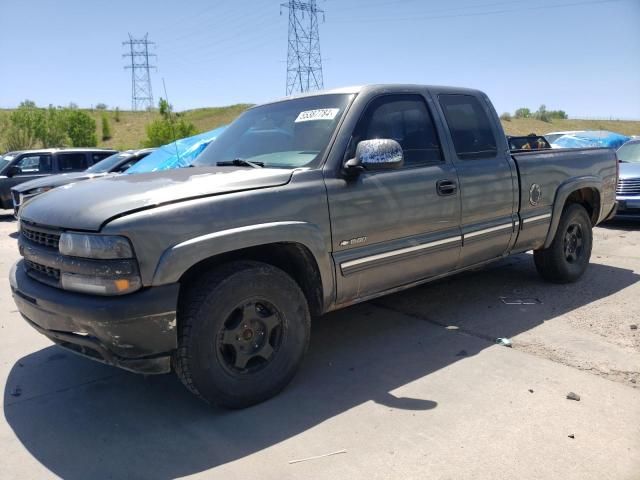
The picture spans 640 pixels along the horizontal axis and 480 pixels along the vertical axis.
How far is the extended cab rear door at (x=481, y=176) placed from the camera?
4438 mm

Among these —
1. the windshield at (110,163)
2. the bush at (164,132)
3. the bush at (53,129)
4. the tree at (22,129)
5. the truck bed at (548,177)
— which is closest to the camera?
the truck bed at (548,177)

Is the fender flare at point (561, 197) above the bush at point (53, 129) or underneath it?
underneath

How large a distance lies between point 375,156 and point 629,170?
8.50 metres

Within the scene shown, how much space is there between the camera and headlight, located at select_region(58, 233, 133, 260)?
2744 mm

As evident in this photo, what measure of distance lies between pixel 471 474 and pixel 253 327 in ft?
4.78

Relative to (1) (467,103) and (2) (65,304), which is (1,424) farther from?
(1) (467,103)

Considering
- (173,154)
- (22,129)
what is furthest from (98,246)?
(22,129)

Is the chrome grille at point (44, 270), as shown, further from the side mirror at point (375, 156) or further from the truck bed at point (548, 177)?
the truck bed at point (548, 177)

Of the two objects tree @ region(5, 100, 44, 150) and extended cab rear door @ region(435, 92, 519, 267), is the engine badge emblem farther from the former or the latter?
tree @ region(5, 100, 44, 150)

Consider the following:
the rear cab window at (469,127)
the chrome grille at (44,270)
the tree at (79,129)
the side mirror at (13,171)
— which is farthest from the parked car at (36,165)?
the tree at (79,129)

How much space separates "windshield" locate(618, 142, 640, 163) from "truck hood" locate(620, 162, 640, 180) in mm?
452

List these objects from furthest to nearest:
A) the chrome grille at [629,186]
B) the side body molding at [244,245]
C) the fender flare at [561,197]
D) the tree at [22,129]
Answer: the tree at [22,129], the chrome grille at [629,186], the fender flare at [561,197], the side body molding at [244,245]

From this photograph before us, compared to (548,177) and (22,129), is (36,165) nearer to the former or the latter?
(548,177)

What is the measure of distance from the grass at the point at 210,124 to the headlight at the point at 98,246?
43.3 meters
